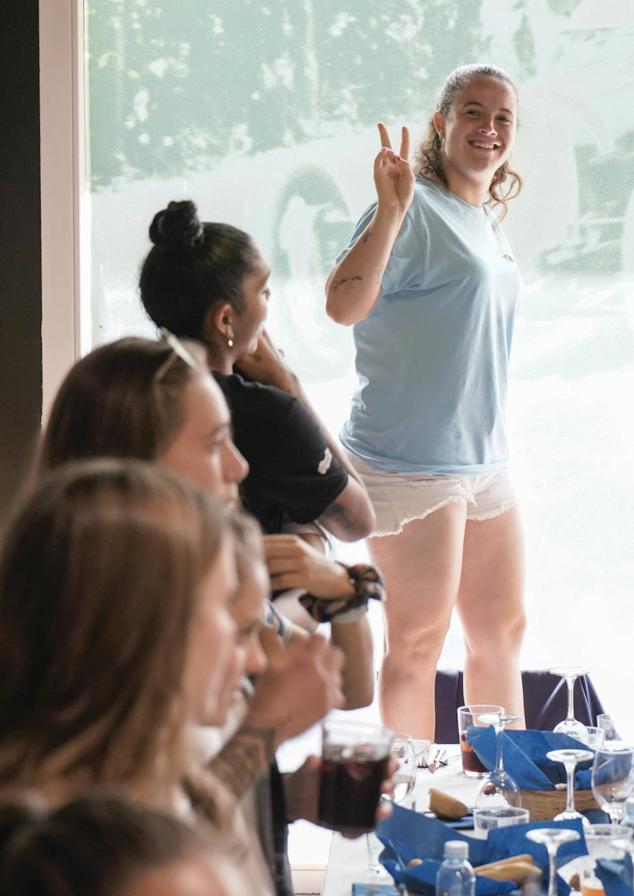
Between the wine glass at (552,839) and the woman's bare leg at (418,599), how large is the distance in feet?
4.44

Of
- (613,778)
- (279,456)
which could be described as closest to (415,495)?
(279,456)

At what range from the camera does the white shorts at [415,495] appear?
2814mm

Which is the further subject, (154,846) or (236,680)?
(236,680)

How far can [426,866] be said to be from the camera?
1419 mm

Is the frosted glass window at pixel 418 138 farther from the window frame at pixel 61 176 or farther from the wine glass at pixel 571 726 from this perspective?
the wine glass at pixel 571 726

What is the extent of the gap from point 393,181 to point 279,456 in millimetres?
867

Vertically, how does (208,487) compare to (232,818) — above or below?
above

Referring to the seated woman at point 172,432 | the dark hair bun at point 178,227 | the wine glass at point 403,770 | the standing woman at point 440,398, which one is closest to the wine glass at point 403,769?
the wine glass at point 403,770

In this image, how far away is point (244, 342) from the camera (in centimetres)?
209

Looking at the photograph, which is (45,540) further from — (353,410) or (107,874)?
(353,410)

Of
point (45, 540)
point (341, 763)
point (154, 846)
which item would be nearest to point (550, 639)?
point (341, 763)

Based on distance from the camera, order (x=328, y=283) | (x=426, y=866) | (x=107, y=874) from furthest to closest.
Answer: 1. (x=328, y=283)
2. (x=426, y=866)
3. (x=107, y=874)

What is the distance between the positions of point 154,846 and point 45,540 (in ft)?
1.04

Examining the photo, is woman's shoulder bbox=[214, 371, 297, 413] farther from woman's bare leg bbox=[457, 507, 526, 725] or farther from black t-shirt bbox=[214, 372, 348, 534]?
woman's bare leg bbox=[457, 507, 526, 725]
